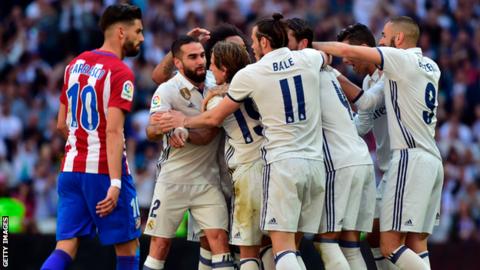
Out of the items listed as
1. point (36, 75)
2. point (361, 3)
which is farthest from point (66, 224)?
point (361, 3)

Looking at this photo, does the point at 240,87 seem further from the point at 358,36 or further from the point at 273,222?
the point at 358,36

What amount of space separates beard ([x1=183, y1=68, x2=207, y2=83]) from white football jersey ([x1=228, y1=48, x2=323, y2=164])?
82 centimetres

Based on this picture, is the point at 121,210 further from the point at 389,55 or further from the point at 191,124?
the point at 389,55

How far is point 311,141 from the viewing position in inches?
401

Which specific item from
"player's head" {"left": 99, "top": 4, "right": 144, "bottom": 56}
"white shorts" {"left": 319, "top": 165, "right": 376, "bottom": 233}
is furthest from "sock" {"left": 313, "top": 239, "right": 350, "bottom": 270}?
"player's head" {"left": 99, "top": 4, "right": 144, "bottom": 56}

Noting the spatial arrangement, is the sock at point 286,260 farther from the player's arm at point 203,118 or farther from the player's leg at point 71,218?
the player's leg at point 71,218

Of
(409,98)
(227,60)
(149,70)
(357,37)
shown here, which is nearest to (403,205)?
(409,98)

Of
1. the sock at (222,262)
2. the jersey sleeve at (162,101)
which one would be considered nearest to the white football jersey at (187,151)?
the jersey sleeve at (162,101)

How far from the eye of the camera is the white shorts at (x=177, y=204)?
10.9 m

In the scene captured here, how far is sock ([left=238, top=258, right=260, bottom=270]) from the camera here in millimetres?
10354

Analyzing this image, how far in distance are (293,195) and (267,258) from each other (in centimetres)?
90

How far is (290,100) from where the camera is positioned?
10109mm

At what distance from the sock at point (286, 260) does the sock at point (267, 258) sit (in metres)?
0.65

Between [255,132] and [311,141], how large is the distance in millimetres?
558
